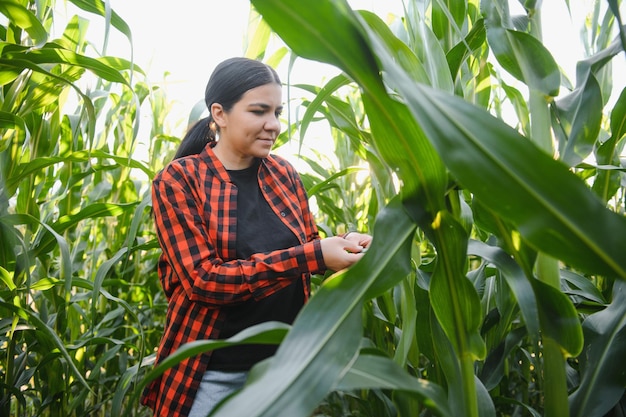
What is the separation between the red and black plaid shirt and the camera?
34.0 inches

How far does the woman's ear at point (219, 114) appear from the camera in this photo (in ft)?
3.40

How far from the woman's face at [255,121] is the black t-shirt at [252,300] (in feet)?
0.22

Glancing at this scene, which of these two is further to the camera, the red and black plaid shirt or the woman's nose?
the woman's nose

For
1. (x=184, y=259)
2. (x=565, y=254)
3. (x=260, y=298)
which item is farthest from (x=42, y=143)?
(x=565, y=254)

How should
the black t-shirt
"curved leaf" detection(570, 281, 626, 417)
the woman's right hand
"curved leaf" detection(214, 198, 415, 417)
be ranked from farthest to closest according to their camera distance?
the black t-shirt → the woman's right hand → "curved leaf" detection(570, 281, 626, 417) → "curved leaf" detection(214, 198, 415, 417)

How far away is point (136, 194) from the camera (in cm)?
179

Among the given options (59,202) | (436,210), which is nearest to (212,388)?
(436,210)

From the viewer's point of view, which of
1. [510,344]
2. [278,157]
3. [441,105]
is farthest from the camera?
[278,157]

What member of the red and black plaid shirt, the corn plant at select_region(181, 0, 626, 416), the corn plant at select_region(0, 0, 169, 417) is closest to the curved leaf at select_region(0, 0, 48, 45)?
the corn plant at select_region(0, 0, 169, 417)

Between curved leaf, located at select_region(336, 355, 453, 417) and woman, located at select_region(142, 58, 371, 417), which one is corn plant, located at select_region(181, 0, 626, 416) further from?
woman, located at select_region(142, 58, 371, 417)

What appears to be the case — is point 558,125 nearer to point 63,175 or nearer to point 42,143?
point 42,143

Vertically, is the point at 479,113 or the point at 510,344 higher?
the point at 479,113

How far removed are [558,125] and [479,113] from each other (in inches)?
12.6

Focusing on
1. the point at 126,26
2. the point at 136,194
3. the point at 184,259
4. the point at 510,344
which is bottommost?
the point at 510,344
